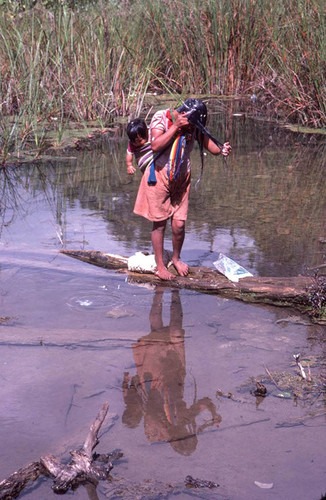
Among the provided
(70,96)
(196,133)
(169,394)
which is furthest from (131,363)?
(70,96)

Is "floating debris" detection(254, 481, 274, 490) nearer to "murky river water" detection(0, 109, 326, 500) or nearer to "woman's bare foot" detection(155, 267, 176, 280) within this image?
"murky river water" detection(0, 109, 326, 500)

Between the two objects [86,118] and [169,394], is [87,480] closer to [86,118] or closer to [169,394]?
[169,394]

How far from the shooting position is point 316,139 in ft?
30.2

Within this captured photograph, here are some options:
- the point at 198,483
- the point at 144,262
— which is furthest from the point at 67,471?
the point at 144,262

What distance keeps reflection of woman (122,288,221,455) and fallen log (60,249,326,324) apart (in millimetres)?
511

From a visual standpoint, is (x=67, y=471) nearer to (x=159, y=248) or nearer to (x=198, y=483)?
(x=198, y=483)

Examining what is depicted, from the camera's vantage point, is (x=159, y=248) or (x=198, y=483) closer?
(x=198, y=483)

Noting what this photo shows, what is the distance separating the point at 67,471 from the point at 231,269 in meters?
2.21

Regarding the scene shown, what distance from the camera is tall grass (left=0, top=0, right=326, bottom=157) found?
28.3ft

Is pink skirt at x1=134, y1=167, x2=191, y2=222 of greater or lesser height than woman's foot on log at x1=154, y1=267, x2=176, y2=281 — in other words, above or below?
above

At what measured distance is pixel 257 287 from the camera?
404cm

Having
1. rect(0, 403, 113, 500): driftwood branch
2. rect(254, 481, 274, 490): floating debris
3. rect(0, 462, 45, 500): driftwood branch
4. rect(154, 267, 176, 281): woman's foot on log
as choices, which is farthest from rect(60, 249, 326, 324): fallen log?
rect(0, 462, 45, 500): driftwood branch

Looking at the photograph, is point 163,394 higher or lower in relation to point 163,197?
lower

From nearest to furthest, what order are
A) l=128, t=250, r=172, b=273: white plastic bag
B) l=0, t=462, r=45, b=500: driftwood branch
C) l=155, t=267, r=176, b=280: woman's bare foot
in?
1. l=0, t=462, r=45, b=500: driftwood branch
2. l=155, t=267, r=176, b=280: woman's bare foot
3. l=128, t=250, r=172, b=273: white plastic bag
